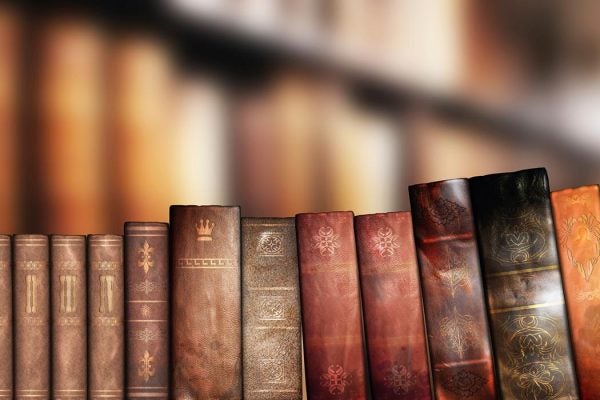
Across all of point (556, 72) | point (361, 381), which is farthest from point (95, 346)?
point (556, 72)

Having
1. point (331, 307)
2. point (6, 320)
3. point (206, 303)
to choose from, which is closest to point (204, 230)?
point (206, 303)

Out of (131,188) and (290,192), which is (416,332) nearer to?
(290,192)

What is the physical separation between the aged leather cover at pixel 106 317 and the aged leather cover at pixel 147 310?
0.6 inches

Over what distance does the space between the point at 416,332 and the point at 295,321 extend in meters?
0.19

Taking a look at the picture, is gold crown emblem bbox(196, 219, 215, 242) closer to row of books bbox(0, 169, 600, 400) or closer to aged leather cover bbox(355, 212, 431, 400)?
row of books bbox(0, 169, 600, 400)

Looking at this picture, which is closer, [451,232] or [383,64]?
[451,232]

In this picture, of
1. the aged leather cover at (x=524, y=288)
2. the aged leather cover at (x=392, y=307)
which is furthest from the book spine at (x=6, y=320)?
the aged leather cover at (x=524, y=288)

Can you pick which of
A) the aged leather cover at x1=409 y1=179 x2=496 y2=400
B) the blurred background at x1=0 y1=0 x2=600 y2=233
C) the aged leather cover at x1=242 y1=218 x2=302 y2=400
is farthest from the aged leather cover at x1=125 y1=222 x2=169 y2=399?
the aged leather cover at x1=409 y1=179 x2=496 y2=400

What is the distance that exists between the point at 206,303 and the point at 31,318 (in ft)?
0.91

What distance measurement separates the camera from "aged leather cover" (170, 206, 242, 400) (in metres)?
1.43

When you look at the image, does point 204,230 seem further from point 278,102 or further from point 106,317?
point 278,102

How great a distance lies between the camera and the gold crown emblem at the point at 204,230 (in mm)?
1461

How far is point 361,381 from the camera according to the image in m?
1.45

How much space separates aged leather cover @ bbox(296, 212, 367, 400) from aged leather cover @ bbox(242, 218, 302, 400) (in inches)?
1.1
